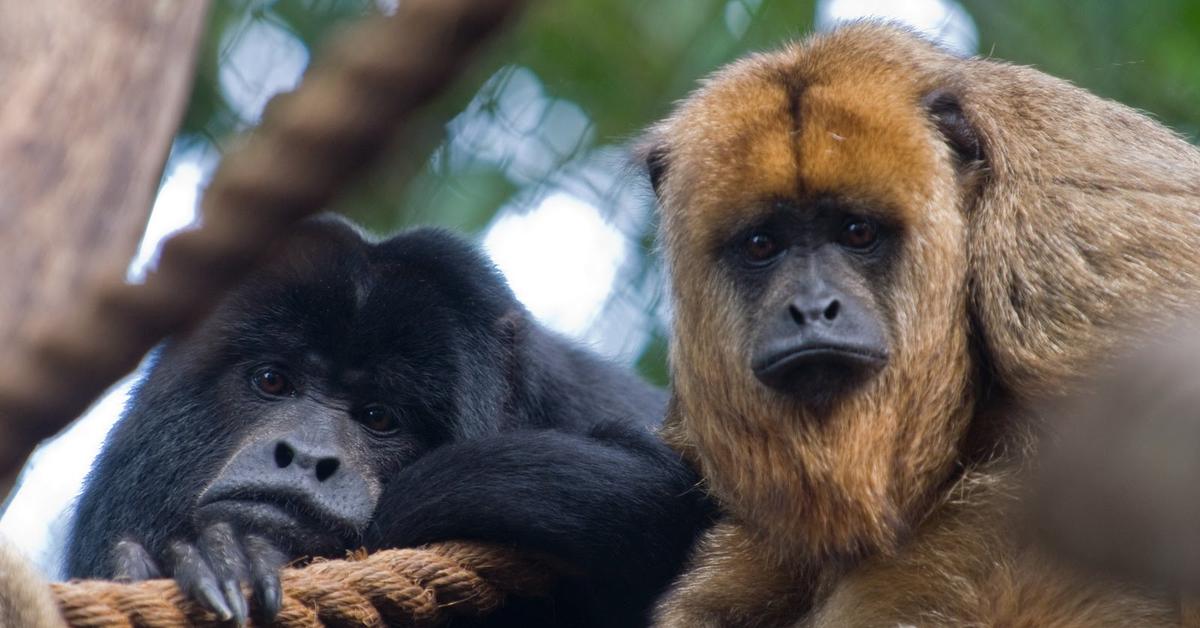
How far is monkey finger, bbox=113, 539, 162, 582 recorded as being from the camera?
10.4ft

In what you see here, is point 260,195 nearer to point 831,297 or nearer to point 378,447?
point 831,297

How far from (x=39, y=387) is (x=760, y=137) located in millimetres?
1722

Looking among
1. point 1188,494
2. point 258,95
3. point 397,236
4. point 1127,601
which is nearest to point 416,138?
point 1188,494

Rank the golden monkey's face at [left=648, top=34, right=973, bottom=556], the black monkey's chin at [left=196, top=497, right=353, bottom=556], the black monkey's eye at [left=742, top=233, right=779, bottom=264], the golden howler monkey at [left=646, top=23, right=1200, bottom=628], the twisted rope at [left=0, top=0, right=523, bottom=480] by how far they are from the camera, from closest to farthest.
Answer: the twisted rope at [left=0, top=0, right=523, bottom=480]
the golden howler monkey at [left=646, top=23, right=1200, bottom=628]
the golden monkey's face at [left=648, top=34, right=973, bottom=556]
the black monkey's eye at [left=742, top=233, right=779, bottom=264]
the black monkey's chin at [left=196, top=497, right=353, bottom=556]

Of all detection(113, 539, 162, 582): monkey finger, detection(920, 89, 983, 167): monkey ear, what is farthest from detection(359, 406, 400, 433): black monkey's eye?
detection(920, 89, 983, 167): monkey ear

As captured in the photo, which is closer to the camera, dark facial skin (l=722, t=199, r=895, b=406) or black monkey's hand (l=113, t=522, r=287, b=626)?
black monkey's hand (l=113, t=522, r=287, b=626)

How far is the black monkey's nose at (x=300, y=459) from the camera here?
350 centimetres

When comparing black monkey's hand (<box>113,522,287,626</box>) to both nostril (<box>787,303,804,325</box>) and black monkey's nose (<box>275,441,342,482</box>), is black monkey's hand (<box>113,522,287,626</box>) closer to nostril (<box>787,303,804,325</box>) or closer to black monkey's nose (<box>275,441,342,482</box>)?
black monkey's nose (<box>275,441,342,482</box>)

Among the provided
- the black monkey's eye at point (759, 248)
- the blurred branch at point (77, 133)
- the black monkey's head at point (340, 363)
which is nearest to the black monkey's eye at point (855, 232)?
the black monkey's eye at point (759, 248)

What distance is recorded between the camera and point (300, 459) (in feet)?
11.5

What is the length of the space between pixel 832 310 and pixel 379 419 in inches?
53.9

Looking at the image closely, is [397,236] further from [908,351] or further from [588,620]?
[908,351]

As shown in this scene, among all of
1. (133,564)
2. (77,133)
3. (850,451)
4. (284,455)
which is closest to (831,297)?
(850,451)

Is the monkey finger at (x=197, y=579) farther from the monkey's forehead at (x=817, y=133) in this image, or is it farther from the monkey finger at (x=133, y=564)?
the monkey's forehead at (x=817, y=133)
